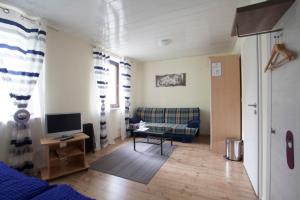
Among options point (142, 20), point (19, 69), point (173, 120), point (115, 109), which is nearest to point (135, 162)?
point (115, 109)

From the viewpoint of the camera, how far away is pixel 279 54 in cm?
117

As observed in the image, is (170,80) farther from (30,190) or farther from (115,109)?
(30,190)

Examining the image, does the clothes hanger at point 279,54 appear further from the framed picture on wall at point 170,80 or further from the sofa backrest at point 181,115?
the framed picture on wall at point 170,80

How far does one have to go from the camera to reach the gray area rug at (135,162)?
2361 mm

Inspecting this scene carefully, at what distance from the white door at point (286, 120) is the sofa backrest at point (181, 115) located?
301 centimetres

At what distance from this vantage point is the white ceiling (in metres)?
2.04

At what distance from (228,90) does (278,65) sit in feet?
6.61

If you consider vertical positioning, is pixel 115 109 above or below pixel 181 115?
above

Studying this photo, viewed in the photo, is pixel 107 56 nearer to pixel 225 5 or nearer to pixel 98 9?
pixel 98 9

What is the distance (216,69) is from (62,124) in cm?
304

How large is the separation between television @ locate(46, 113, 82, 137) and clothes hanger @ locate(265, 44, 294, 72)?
272 centimetres

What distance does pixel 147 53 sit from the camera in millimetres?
4297

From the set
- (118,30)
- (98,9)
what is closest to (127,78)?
(118,30)

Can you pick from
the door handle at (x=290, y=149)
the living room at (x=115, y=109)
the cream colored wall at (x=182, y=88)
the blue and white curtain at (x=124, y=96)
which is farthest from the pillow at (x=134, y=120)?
the door handle at (x=290, y=149)
